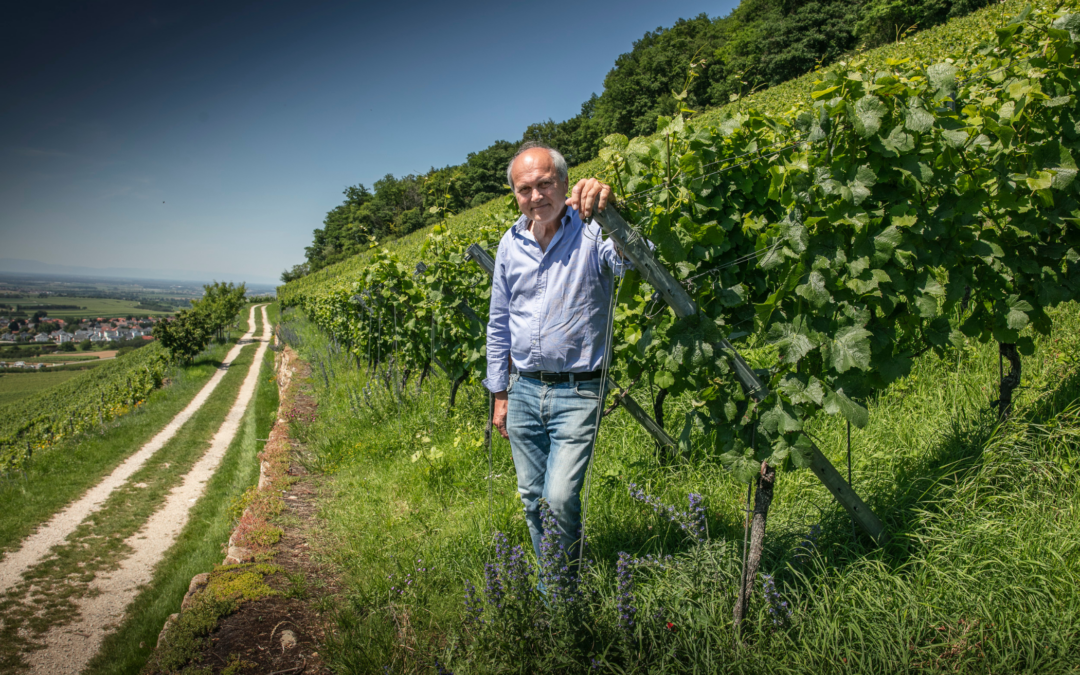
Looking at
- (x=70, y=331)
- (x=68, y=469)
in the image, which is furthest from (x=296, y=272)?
(x=68, y=469)

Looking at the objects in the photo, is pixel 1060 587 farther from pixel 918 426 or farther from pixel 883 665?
pixel 918 426

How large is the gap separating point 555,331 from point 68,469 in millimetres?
11808

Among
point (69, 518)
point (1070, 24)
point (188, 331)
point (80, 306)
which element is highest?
point (80, 306)

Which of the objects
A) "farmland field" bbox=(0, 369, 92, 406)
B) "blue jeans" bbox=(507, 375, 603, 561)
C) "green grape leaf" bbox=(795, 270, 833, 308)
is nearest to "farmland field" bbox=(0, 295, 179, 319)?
"farmland field" bbox=(0, 369, 92, 406)

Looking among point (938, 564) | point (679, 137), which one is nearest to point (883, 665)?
point (938, 564)

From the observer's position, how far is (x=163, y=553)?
6293 millimetres

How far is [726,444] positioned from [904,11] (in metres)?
36.8

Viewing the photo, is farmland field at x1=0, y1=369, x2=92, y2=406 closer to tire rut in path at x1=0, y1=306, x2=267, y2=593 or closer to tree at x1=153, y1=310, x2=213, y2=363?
tree at x1=153, y1=310, x2=213, y2=363

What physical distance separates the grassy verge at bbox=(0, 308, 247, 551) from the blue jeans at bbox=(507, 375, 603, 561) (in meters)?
7.97

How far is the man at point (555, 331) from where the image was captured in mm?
2102

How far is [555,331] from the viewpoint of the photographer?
7.06 feet

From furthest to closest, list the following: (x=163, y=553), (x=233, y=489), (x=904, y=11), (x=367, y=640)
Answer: (x=904, y=11) < (x=233, y=489) < (x=163, y=553) < (x=367, y=640)

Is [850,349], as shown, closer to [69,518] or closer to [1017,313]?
[1017,313]

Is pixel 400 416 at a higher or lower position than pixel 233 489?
higher
